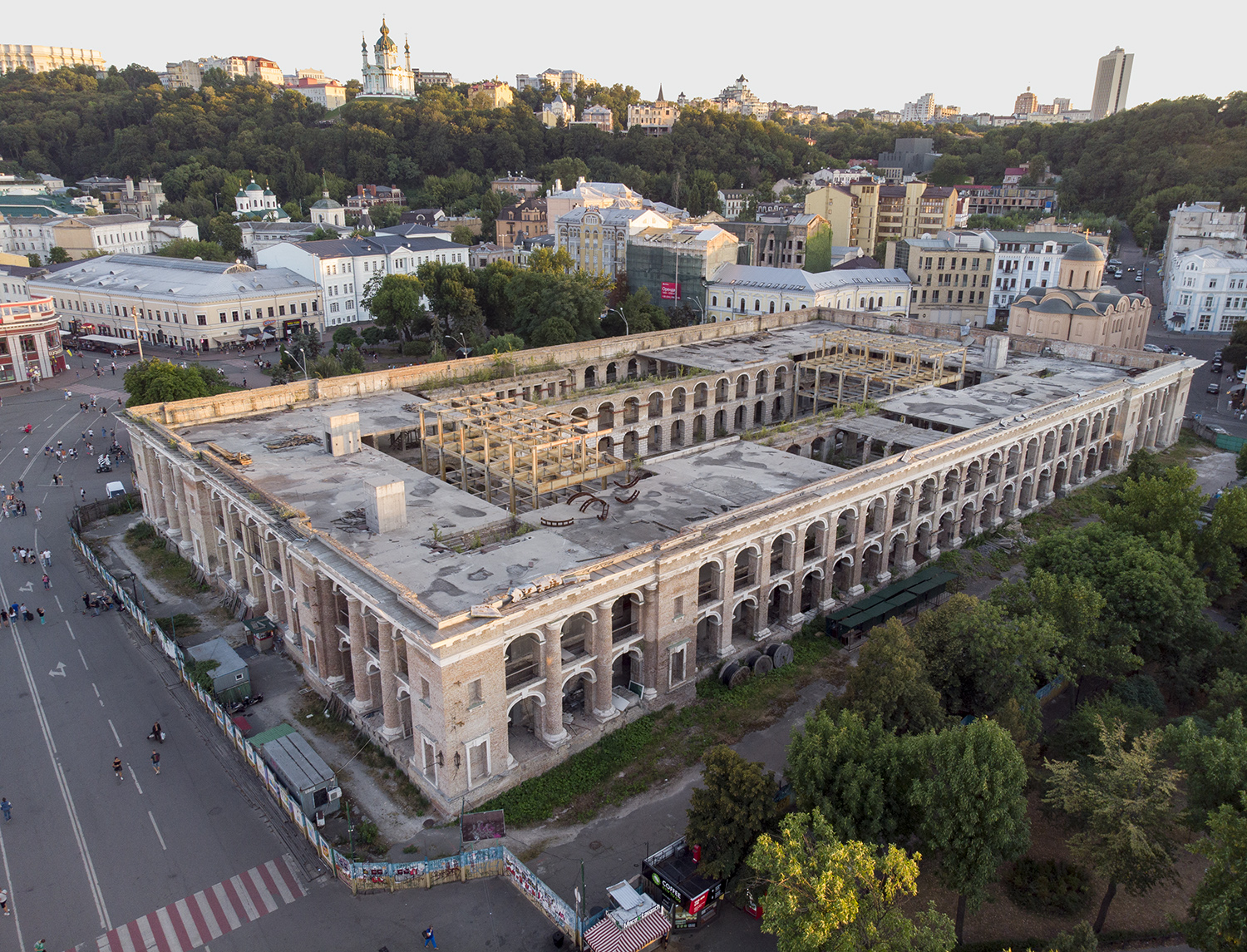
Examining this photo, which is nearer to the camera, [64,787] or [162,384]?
[64,787]

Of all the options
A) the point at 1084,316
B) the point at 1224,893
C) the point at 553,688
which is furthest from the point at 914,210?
the point at 1224,893

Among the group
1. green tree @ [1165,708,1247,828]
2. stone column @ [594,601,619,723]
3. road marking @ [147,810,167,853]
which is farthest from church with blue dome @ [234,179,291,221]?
green tree @ [1165,708,1247,828]

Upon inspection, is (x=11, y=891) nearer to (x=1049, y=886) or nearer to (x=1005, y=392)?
(x=1049, y=886)

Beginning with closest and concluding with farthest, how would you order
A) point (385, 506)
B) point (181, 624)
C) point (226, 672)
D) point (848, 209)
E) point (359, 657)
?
point (359, 657) → point (226, 672) → point (385, 506) → point (181, 624) → point (848, 209)

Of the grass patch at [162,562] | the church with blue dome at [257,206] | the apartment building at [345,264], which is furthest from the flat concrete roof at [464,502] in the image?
the church with blue dome at [257,206]

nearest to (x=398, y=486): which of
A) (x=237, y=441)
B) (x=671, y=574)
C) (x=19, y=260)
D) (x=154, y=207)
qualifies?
(x=671, y=574)

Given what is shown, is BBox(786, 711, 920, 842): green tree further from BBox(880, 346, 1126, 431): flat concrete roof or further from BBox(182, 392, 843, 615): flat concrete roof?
BBox(880, 346, 1126, 431): flat concrete roof
